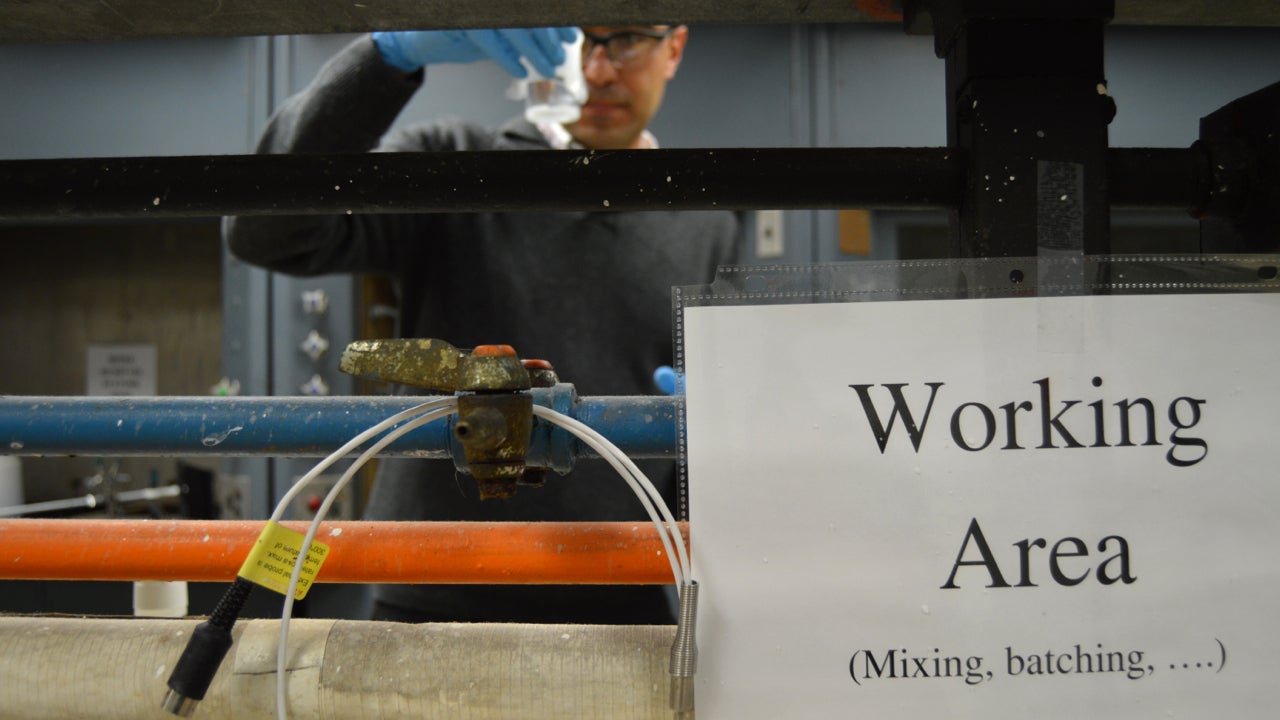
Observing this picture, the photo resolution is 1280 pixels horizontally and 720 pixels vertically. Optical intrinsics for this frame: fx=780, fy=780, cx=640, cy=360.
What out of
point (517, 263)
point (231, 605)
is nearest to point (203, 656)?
point (231, 605)

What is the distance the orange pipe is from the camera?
433mm

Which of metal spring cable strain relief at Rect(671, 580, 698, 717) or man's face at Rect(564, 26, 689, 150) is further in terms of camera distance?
man's face at Rect(564, 26, 689, 150)

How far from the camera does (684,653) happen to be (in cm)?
36

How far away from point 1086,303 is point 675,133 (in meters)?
1.65

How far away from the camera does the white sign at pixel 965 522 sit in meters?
0.38

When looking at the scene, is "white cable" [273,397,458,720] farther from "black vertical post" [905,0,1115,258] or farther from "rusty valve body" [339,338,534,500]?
"black vertical post" [905,0,1115,258]

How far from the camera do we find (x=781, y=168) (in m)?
0.43

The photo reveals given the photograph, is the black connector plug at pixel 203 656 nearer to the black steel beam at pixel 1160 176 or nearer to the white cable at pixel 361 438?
the white cable at pixel 361 438

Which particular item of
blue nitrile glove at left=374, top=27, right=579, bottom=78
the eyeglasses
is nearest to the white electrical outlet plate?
the eyeglasses

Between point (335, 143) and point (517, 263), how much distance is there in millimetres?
307

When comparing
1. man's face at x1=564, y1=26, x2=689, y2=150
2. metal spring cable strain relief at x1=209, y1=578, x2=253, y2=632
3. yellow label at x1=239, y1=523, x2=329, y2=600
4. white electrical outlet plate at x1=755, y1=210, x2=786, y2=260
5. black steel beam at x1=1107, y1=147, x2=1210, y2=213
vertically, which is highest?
man's face at x1=564, y1=26, x2=689, y2=150

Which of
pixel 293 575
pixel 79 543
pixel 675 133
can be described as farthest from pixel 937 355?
pixel 675 133

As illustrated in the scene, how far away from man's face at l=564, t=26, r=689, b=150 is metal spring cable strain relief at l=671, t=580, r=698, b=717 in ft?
2.98

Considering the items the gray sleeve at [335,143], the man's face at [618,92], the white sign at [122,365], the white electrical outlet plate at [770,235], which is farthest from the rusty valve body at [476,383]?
the white sign at [122,365]
